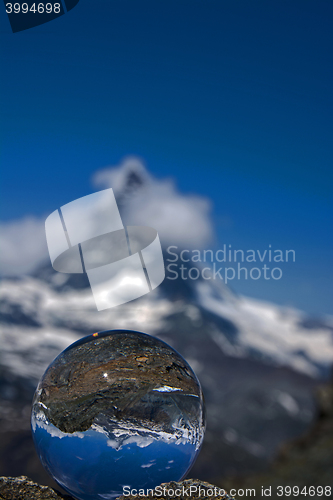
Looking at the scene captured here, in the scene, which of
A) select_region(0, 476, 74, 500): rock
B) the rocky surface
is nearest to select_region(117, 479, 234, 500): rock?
the rocky surface

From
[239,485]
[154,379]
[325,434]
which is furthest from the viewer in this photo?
[239,485]

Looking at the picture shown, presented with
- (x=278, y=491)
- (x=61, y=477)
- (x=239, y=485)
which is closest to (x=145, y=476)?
(x=61, y=477)

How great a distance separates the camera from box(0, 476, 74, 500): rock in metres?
4.27

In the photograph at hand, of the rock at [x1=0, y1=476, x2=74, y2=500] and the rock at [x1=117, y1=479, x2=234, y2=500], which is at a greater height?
the rock at [x1=0, y1=476, x2=74, y2=500]

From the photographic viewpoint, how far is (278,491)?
66.8 feet

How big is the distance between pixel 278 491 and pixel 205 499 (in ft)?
66.0

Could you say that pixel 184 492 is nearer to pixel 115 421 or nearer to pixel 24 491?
pixel 115 421

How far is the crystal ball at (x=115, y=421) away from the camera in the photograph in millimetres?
4051

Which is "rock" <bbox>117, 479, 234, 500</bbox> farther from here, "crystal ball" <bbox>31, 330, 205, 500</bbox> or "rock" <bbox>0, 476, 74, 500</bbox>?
"rock" <bbox>0, 476, 74, 500</bbox>

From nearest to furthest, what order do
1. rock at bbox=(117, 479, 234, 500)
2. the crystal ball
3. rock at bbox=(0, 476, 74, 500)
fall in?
1. the crystal ball
2. rock at bbox=(117, 479, 234, 500)
3. rock at bbox=(0, 476, 74, 500)

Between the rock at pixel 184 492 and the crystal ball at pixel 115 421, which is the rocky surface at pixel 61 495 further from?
the crystal ball at pixel 115 421

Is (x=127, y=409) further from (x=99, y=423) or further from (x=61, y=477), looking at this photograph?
(x=61, y=477)

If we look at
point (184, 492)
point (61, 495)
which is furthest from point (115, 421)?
point (61, 495)

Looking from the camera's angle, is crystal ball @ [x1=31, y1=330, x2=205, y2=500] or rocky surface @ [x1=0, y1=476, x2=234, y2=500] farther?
rocky surface @ [x1=0, y1=476, x2=234, y2=500]
